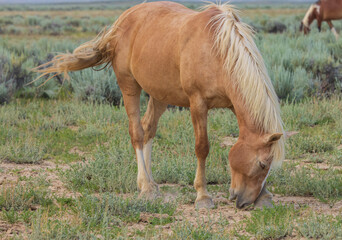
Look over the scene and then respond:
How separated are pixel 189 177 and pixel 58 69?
2.19 metres

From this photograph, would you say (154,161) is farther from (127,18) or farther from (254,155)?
(254,155)

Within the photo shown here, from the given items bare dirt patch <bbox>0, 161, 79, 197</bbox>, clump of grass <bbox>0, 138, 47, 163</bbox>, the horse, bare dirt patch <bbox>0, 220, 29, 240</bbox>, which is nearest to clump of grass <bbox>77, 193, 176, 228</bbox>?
bare dirt patch <bbox>0, 220, 29, 240</bbox>

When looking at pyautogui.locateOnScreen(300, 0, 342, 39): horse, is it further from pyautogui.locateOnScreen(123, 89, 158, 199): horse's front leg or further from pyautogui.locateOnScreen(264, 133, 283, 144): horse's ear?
pyautogui.locateOnScreen(264, 133, 283, 144): horse's ear

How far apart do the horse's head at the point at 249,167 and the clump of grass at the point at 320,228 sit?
0.50m

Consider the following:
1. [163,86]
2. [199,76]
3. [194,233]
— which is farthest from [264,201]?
[163,86]

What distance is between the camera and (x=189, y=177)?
19.6 feet

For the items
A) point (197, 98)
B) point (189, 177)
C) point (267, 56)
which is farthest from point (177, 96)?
point (267, 56)

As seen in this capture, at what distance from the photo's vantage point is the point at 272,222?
172 inches

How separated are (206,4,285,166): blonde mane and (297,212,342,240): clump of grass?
1.84 feet

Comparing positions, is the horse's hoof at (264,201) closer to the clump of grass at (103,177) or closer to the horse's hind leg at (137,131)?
the horse's hind leg at (137,131)

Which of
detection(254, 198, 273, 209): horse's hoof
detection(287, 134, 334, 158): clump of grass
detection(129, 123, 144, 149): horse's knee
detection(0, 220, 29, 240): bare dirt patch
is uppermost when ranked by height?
detection(129, 123, 144, 149): horse's knee

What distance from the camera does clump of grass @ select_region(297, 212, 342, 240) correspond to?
13.1ft

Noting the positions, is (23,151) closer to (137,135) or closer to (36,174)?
(36,174)

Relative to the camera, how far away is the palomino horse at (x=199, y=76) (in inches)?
174
